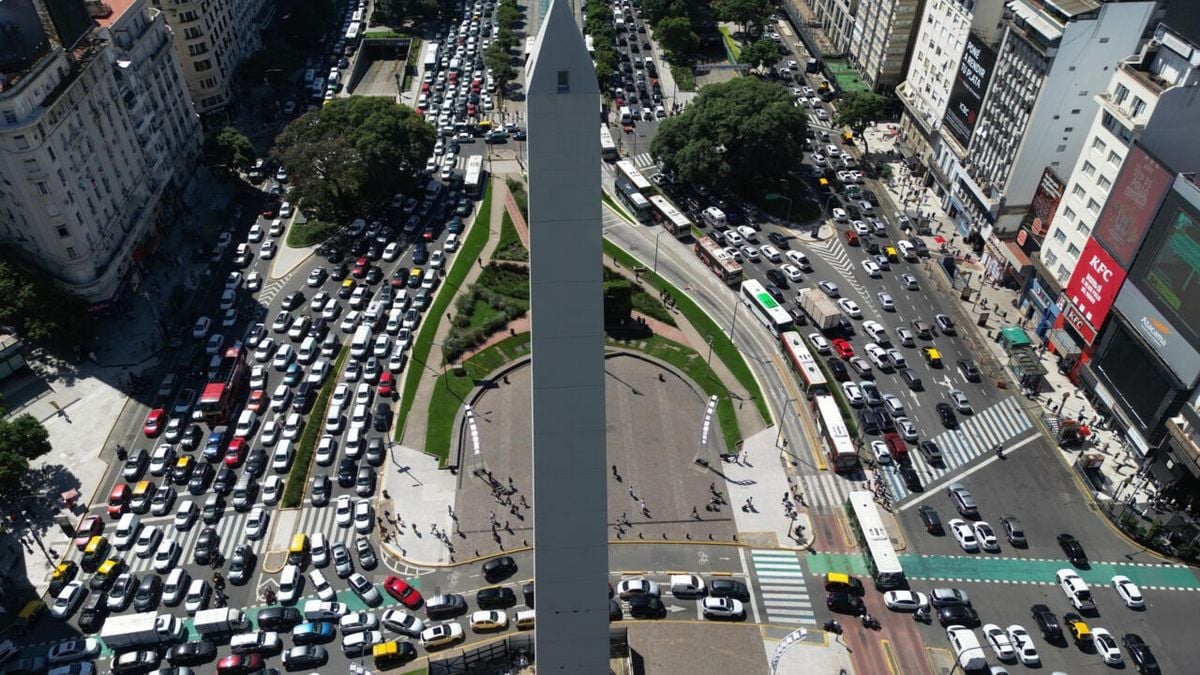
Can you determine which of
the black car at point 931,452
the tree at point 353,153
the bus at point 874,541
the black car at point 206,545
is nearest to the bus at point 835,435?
the bus at point 874,541

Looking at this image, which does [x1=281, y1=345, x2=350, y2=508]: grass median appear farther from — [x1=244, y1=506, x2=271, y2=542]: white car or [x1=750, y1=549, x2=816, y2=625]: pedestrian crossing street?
[x1=750, y1=549, x2=816, y2=625]: pedestrian crossing street

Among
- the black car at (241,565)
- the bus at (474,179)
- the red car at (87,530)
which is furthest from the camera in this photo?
the bus at (474,179)

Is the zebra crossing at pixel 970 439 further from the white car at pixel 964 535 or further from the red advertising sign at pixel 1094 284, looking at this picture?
the red advertising sign at pixel 1094 284

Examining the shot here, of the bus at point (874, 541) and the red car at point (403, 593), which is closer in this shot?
the red car at point (403, 593)

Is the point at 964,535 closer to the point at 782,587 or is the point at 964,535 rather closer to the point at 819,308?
the point at 782,587

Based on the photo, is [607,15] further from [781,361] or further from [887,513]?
[887,513]

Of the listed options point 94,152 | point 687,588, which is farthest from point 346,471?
point 94,152
